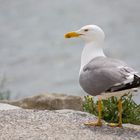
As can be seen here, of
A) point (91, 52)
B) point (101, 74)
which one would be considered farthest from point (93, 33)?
point (101, 74)

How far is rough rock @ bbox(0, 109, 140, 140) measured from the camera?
444 cm

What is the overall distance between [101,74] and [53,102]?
1.65 m

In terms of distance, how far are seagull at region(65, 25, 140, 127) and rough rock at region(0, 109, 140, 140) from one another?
0.13 m

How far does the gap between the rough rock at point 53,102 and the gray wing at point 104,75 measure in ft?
4.72

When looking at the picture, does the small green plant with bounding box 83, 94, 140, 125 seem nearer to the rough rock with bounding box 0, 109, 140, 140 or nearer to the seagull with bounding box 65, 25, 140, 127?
the rough rock with bounding box 0, 109, 140, 140

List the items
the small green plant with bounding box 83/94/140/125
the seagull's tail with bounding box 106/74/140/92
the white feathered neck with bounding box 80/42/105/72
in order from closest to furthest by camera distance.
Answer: the seagull's tail with bounding box 106/74/140/92 < the white feathered neck with bounding box 80/42/105/72 < the small green plant with bounding box 83/94/140/125

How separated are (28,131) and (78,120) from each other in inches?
21.0

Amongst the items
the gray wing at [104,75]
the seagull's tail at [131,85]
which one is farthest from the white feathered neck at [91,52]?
the seagull's tail at [131,85]

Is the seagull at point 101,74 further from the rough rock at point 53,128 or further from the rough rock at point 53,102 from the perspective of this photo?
the rough rock at point 53,102

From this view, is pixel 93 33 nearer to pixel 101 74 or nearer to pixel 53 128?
pixel 101 74

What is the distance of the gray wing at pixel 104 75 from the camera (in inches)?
176

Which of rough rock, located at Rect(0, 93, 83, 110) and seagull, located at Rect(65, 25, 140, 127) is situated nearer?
seagull, located at Rect(65, 25, 140, 127)

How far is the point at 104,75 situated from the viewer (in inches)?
179

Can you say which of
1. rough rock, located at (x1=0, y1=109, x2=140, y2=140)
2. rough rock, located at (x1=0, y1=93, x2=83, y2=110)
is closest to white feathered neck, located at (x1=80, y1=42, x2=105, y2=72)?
rough rock, located at (x1=0, y1=109, x2=140, y2=140)
